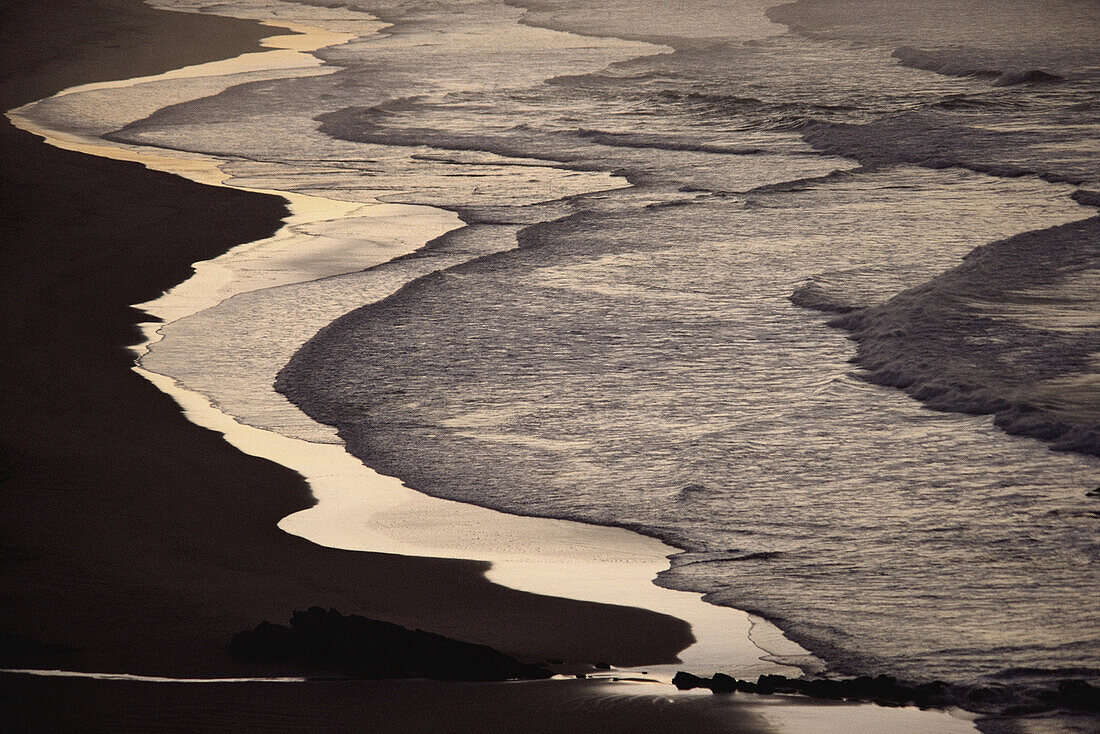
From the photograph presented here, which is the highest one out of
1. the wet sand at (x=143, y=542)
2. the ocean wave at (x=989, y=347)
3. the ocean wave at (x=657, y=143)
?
the ocean wave at (x=657, y=143)

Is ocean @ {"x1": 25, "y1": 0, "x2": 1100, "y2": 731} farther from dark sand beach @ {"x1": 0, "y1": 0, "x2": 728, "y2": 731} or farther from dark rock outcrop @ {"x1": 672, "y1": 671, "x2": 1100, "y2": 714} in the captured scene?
dark sand beach @ {"x1": 0, "y1": 0, "x2": 728, "y2": 731}

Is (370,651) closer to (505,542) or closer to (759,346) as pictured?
(505,542)

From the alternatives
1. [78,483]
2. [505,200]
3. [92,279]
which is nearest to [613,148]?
[505,200]

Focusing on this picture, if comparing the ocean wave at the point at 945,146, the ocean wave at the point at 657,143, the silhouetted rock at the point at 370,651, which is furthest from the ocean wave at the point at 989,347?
the ocean wave at the point at 657,143

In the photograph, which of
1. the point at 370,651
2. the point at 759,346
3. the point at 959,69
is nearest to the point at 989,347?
the point at 759,346

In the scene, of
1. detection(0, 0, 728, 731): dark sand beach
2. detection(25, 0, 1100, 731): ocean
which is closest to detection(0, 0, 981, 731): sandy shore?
detection(0, 0, 728, 731): dark sand beach

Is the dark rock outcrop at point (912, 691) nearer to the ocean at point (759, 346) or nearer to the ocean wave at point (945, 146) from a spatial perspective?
the ocean at point (759, 346)
